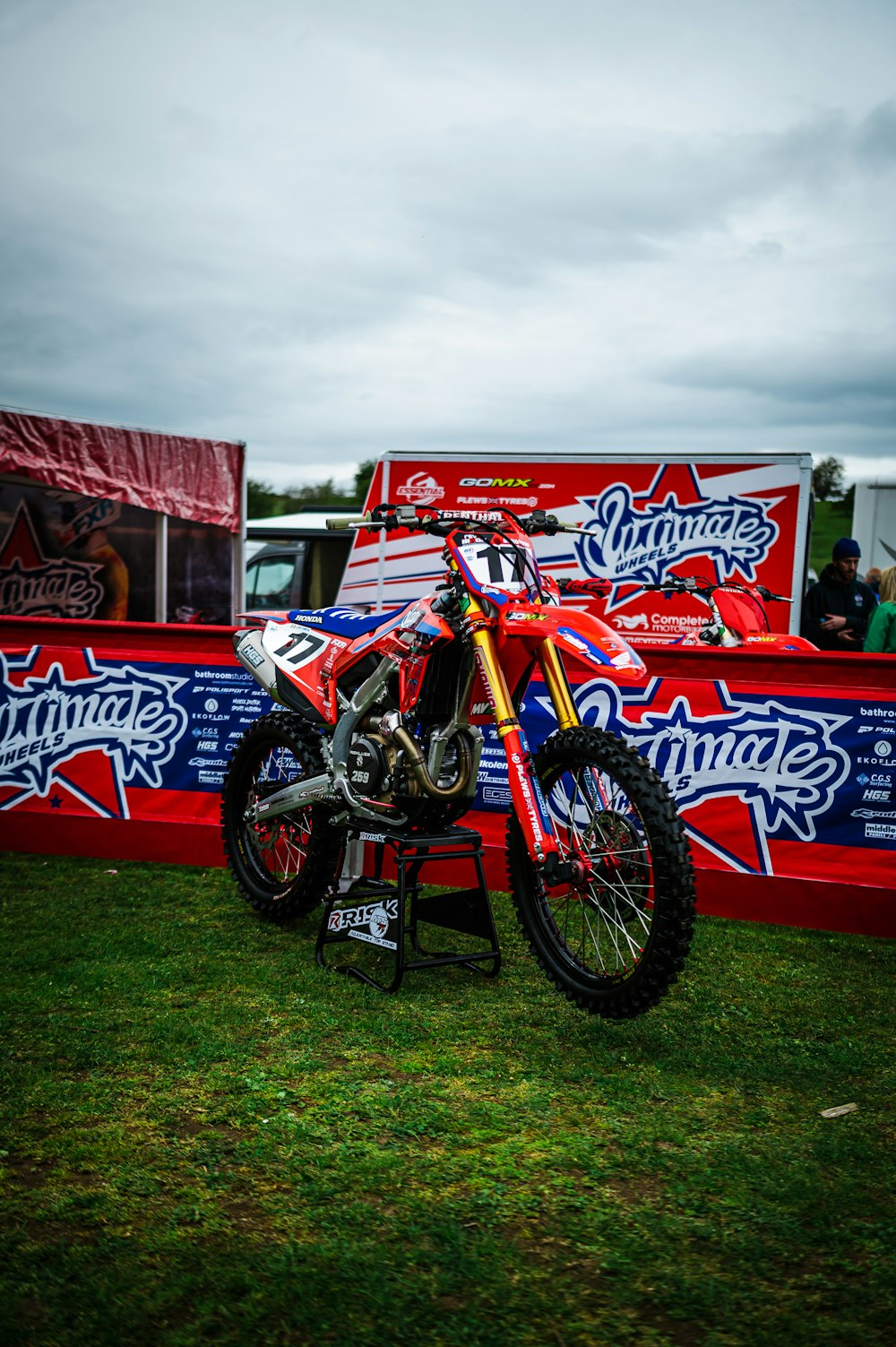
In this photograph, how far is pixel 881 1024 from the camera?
395 cm

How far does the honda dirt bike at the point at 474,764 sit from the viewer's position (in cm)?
370

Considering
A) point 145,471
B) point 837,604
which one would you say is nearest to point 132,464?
point 145,471

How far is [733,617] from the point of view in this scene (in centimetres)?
775

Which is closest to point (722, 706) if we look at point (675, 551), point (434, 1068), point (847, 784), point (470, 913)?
point (847, 784)

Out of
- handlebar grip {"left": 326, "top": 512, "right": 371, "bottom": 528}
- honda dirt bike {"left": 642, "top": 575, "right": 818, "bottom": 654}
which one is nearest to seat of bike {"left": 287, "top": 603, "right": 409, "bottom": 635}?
handlebar grip {"left": 326, "top": 512, "right": 371, "bottom": 528}

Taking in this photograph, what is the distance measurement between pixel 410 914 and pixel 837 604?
6500mm

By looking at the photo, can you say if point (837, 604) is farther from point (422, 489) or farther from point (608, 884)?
point (608, 884)

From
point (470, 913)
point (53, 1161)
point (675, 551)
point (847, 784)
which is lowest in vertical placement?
point (53, 1161)

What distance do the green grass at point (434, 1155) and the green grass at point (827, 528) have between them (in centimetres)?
5218

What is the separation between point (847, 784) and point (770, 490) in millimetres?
6367

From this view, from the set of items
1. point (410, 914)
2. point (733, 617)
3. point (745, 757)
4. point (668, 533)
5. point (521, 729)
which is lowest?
point (410, 914)

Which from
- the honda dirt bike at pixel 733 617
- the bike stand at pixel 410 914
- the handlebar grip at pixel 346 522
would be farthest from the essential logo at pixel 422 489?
the bike stand at pixel 410 914

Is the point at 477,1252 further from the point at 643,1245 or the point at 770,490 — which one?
the point at 770,490

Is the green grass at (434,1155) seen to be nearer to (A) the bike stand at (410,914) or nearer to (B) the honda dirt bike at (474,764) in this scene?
(A) the bike stand at (410,914)
